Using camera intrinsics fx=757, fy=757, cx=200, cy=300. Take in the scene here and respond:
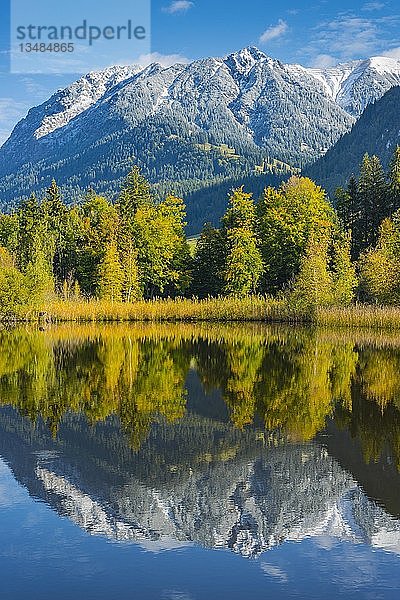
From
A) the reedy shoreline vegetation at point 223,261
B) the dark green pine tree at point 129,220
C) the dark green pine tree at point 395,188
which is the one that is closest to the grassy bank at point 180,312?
the reedy shoreline vegetation at point 223,261

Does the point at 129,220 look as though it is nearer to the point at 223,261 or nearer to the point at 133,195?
the point at 133,195

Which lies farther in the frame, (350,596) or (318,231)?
(318,231)

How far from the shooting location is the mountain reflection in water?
460 inches

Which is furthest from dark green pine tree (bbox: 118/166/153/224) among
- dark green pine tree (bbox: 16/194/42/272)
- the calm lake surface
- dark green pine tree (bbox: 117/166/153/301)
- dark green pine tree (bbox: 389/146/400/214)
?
the calm lake surface

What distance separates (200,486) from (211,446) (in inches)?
115

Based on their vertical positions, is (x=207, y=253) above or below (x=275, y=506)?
above

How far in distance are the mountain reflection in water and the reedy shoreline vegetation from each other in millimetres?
27451

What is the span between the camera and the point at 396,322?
51.2m

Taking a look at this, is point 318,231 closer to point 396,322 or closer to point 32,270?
point 396,322

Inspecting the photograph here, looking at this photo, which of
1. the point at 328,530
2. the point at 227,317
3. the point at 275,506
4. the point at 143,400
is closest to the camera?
the point at 328,530

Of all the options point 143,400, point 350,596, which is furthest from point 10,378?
point 350,596

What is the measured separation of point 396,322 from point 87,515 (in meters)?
42.1

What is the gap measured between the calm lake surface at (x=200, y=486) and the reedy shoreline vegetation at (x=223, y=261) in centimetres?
3196

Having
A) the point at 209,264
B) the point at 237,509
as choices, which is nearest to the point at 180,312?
the point at 209,264
